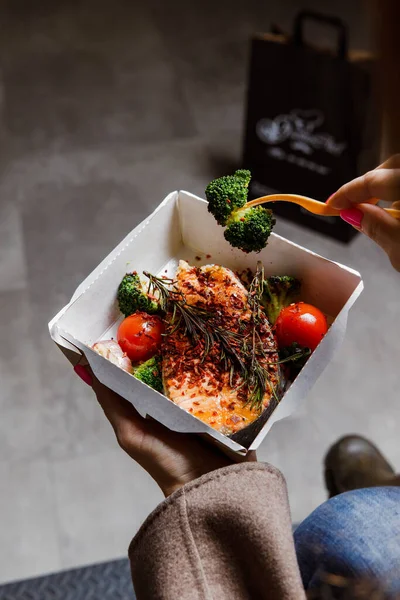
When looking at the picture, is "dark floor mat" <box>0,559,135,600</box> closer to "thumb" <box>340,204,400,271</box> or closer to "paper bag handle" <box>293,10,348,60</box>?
"thumb" <box>340,204,400,271</box>

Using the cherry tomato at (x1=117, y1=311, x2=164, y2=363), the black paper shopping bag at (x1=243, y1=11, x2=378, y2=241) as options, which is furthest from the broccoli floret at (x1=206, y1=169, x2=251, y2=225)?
the black paper shopping bag at (x1=243, y1=11, x2=378, y2=241)

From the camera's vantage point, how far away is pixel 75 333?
108 cm

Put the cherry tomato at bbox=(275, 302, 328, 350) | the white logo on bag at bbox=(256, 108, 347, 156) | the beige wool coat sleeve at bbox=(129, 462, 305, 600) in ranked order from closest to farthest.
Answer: the beige wool coat sleeve at bbox=(129, 462, 305, 600) → the cherry tomato at bbox=(275, 302, 328, 350) → the white logo on bag at bbox=(256, 108, 347, 156)

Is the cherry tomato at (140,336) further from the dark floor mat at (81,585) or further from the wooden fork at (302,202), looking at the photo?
the dark floor mat at (81,585)

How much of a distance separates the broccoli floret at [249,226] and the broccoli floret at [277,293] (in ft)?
0.43

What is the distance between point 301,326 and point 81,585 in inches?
36.2

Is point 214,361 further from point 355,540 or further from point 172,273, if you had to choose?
point 355,540

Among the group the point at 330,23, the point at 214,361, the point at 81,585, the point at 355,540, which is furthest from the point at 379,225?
the point at 81,585

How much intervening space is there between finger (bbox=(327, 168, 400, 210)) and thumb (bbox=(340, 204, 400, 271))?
0.01m

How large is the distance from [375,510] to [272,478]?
0.90ft

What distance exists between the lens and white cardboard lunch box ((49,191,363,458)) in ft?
3.19

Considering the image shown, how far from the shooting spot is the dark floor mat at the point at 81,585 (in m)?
1.54

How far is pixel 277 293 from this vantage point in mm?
1131

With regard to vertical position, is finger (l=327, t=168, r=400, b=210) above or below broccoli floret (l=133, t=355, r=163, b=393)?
above
